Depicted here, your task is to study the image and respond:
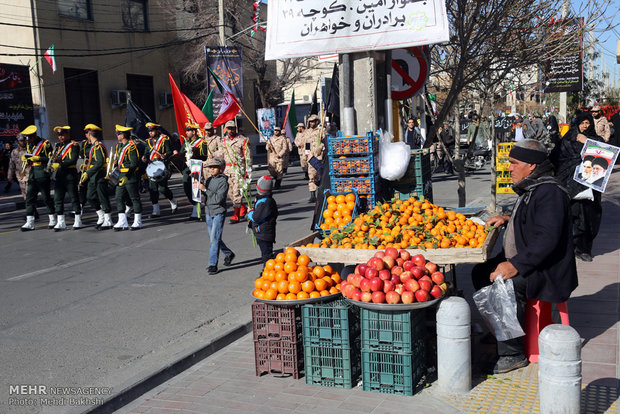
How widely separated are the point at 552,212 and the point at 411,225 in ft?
5.01

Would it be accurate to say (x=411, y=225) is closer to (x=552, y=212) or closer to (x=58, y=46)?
(x=552, y=212)

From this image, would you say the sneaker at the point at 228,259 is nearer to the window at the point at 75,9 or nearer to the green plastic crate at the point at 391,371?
the green plastic crate at the point at 391,371

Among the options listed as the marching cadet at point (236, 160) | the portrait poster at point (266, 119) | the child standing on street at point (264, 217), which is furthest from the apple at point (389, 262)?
the portrait poster at point (266, 119)

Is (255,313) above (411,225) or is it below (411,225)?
below

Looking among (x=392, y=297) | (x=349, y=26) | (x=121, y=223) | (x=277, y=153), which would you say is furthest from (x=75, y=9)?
(x=392, y=297)

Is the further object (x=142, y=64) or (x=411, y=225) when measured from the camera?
(x=142, y=64)

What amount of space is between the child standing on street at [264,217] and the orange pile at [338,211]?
3.80 ft

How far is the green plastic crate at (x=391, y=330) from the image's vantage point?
4543mm

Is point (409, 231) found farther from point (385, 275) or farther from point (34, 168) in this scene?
point (34, 168)

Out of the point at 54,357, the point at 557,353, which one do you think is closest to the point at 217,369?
the point at 54,357

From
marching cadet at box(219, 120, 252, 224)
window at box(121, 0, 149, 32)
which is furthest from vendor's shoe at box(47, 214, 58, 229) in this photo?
window at box(121, 0, 149, 32)

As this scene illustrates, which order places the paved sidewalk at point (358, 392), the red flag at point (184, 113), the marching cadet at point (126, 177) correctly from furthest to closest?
the red flag at point (184, 113)
the marching cadet at point (126, 177)
the paved sidewalk at point (358, 392)

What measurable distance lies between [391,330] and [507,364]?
107 centimetres

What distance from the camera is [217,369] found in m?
5.36
